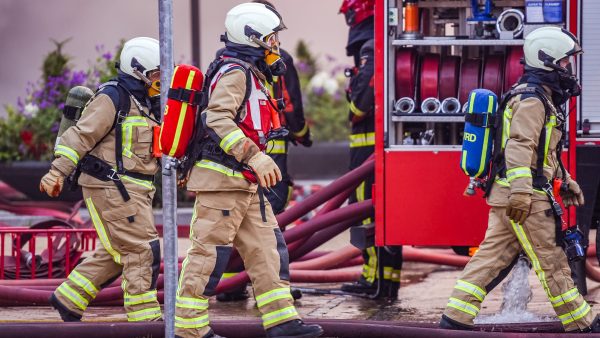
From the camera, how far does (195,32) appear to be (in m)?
13.6

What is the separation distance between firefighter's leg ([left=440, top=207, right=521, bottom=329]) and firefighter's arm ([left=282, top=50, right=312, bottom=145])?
189cm

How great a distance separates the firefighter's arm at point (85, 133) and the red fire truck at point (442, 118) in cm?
143

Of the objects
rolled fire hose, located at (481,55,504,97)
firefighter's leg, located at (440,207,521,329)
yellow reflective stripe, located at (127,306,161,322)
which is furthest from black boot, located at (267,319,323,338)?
rolled fire hose, located at (481,55,504,97)

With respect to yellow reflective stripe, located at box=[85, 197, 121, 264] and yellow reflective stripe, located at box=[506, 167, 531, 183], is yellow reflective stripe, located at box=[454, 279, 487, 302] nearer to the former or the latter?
yellow reflective stripe, located at box=[506, 167, 531, 183]

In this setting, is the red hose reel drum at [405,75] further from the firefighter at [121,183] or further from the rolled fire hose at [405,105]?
the firefighter at [121,183]

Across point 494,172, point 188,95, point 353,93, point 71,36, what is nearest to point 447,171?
point 494,172

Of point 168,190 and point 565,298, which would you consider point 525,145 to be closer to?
point 565,298

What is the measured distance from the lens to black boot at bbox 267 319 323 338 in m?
6.04

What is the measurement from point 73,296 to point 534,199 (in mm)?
2381

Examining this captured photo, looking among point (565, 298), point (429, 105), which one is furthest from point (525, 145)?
point (429, 105)

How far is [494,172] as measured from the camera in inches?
254

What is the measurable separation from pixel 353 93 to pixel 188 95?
6.85 feet

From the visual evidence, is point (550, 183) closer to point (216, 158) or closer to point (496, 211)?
point (496, 211)

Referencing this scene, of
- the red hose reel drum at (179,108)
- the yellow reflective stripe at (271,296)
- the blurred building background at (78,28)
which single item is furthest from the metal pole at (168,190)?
the blurred building background at (78,28)
